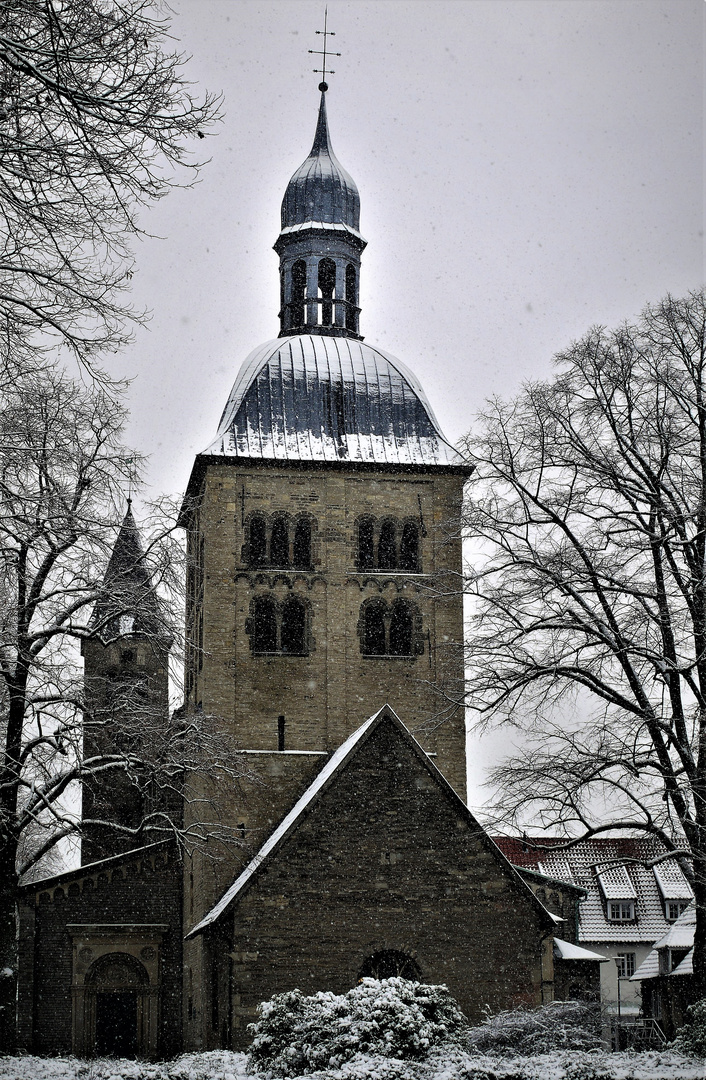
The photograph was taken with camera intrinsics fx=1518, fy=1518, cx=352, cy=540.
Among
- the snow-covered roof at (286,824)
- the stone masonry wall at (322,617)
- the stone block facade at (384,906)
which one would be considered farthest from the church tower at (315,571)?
the stone block facade at (384,906)

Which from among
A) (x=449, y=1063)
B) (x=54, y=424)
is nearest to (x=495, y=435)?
(x=54, y=424)

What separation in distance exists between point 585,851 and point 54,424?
42656 mm

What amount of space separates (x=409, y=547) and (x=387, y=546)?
0.59 m

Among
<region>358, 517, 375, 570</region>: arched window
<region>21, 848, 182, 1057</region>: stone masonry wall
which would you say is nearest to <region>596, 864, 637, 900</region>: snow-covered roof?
<region>21, 848, 182, 1057</region>: stone masonry wall

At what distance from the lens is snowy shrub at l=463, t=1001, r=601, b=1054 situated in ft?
72.2

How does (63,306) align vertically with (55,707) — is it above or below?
above

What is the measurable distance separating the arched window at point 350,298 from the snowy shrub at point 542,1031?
69.6 ft

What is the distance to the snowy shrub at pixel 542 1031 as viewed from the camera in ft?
72.2

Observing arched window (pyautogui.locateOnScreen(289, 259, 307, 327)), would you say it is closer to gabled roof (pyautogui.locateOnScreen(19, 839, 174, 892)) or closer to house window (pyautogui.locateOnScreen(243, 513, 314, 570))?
house window (pyautogui.locateOnScreen(243, 513, 314, 570))

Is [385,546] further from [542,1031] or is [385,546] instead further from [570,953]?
[542,1031]

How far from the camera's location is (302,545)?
36.6 metres

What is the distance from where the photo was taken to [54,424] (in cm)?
2184

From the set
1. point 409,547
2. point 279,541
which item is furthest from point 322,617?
point 409,547

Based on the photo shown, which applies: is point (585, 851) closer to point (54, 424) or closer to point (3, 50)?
point (54, 424)
